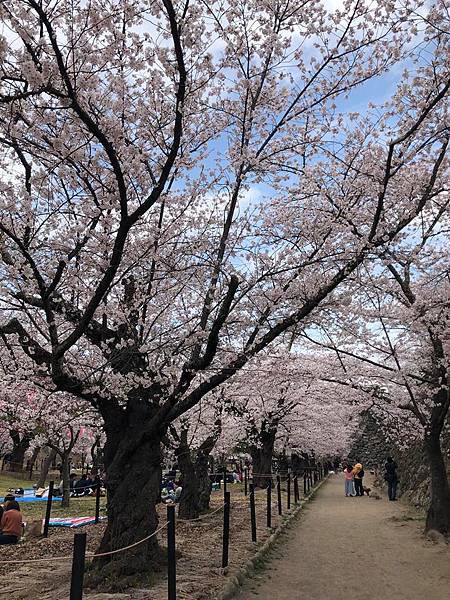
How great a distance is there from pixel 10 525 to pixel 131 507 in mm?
5129

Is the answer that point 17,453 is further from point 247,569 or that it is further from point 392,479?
point 247,569

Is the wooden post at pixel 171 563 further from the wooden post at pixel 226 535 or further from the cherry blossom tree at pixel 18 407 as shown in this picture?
the cherry blossom tree at pixel 18 407

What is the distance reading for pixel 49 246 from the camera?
19.3 feet

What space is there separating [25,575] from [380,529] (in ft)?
28.7

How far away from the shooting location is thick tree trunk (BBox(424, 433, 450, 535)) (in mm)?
10339

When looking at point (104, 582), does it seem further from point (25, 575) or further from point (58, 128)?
point (58, 128)

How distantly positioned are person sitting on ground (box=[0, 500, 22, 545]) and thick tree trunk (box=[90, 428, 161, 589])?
4496 millimetres

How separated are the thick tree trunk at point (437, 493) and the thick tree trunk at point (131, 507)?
647cm

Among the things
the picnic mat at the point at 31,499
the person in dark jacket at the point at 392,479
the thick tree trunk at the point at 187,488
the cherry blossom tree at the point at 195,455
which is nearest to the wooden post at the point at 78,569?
the cherry blossom tree at the point at 195,455

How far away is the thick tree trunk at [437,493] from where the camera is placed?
1034 cm

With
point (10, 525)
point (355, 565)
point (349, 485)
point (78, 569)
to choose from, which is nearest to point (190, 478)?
point (10, 525)

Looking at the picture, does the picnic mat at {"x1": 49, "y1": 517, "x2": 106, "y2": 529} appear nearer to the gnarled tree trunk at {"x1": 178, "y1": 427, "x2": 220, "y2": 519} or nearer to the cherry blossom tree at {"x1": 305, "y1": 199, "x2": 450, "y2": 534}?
the gnarled tree trunk at {"x1": 178, "y1": 427, "x2": 220, "y2": 519}

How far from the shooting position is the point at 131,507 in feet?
21.5

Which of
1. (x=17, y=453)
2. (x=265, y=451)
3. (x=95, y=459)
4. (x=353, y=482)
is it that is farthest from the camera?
(x=17, y=453)
